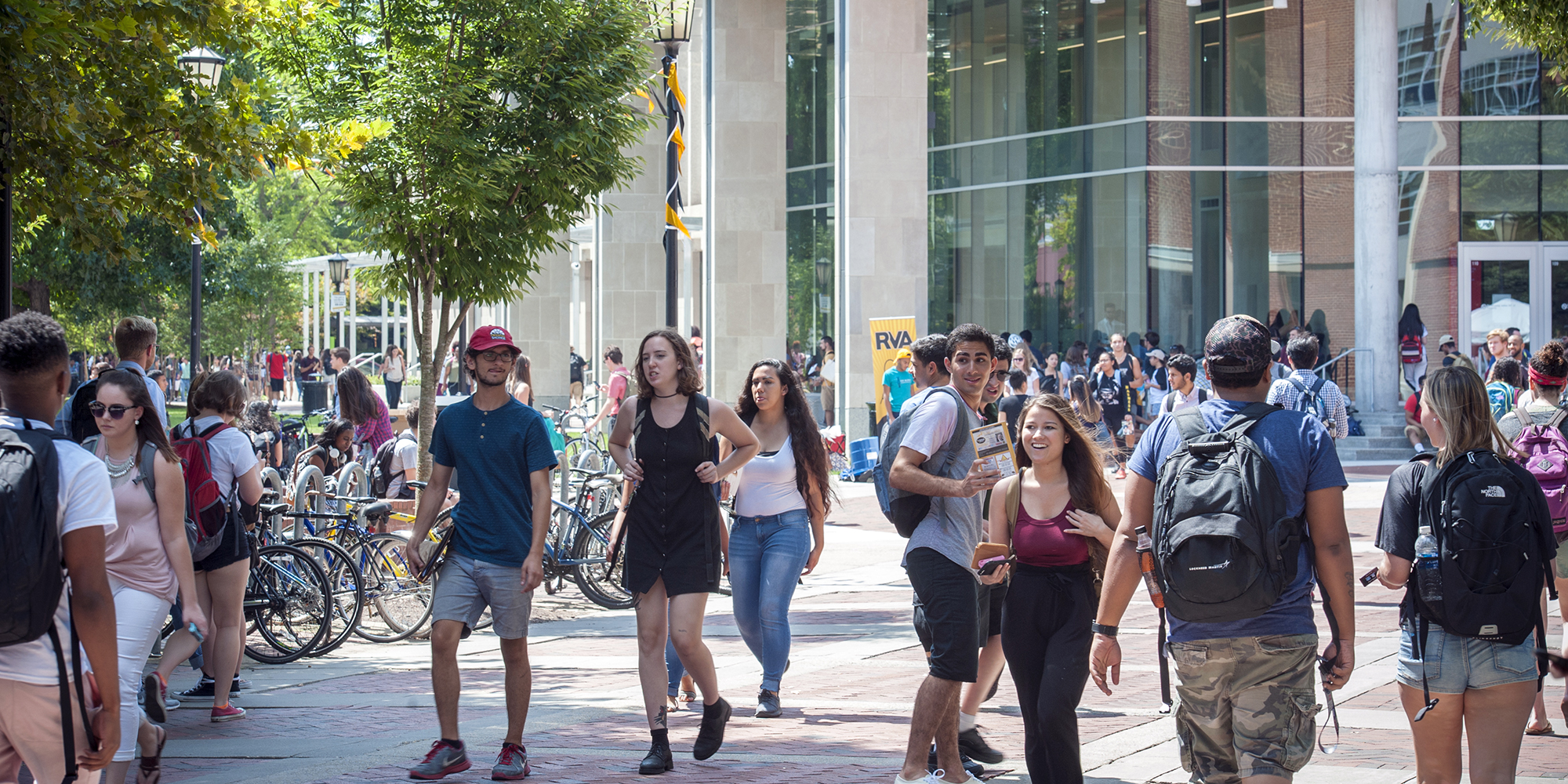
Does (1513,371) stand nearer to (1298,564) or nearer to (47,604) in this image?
(1298,564)

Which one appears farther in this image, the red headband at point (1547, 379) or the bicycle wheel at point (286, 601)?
the bicycle wheel at point (286, 601)

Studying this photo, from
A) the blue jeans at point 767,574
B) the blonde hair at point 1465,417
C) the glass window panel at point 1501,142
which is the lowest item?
the blue jeans at point 767,574

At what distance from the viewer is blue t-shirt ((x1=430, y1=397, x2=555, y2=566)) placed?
238 inches

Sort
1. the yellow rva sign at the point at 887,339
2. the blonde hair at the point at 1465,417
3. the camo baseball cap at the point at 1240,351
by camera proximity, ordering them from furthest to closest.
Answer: the yellow rva sign at the point at 887,339
the blonde hair at the point at 1465,417
the camo baseball cap at the point at 1240,351

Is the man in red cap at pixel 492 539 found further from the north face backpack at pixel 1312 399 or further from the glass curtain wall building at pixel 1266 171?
the glass curtain wall building at pixel 1266 171

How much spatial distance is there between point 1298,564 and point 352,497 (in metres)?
7.67

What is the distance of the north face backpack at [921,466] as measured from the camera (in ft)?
Answer: 18.2

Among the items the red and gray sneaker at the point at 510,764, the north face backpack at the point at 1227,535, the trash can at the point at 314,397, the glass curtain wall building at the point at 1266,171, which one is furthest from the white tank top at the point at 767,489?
the glass curtain wall building at the point at 1266,171

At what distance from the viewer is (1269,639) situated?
13.4 feet

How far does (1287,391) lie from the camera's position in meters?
9.84

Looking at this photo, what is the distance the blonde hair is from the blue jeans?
3.22 m

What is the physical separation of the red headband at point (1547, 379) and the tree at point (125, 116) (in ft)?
24.0

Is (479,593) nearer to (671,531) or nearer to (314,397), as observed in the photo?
(671,531)

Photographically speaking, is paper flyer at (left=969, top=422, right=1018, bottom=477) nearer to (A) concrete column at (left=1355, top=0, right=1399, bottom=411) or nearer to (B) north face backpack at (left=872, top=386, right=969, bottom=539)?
(B) north face backpack at (left=872, top=386, right=969, bottom=539)
